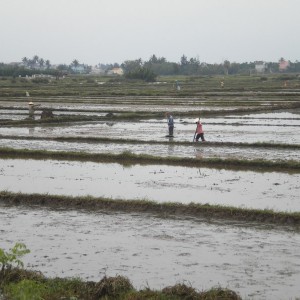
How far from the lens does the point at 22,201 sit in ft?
29.8

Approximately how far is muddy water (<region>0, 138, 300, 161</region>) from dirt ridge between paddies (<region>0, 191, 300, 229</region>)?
4455mm

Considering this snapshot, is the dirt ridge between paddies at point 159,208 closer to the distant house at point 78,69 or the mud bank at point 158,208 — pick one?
the mud bank at point 158,208

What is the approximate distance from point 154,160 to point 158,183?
2377mm

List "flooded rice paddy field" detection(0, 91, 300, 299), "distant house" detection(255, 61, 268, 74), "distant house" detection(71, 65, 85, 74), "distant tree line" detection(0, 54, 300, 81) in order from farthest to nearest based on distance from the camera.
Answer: "distant house" detection(71, 65, 85, 74) → "distant house" detection(255, 61, 268, 74) → "distant tree line" detection(0, 54, 300, 81) → "flooded rice paddy field" detection(0, 91, 300, 299)

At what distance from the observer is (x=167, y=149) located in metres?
14.5

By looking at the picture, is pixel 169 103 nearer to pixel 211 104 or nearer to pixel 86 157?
pixel 211 104

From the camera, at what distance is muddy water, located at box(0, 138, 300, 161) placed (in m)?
13.1

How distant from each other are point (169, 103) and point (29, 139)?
1397 cm

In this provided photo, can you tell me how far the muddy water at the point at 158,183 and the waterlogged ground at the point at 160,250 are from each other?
3.81 feet

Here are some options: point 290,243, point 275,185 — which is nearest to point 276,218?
point 290,243

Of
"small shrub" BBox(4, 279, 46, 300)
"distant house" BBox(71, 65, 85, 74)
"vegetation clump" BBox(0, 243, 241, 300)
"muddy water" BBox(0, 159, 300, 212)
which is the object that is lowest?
"muddy water" BBox(0, 159, 300, 212)

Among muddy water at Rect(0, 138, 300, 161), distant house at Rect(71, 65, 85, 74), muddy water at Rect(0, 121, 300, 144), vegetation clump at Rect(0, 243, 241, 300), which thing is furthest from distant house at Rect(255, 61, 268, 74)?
vegetation clump at Rect(0, 243, 241, 300)

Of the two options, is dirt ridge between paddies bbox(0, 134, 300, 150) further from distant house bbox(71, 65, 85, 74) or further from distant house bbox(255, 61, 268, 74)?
distant house bbox(71, 65, 85, 74)

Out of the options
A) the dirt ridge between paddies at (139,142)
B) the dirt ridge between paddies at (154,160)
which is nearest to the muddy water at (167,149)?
the dirt ridge between paddies at (139,142)
